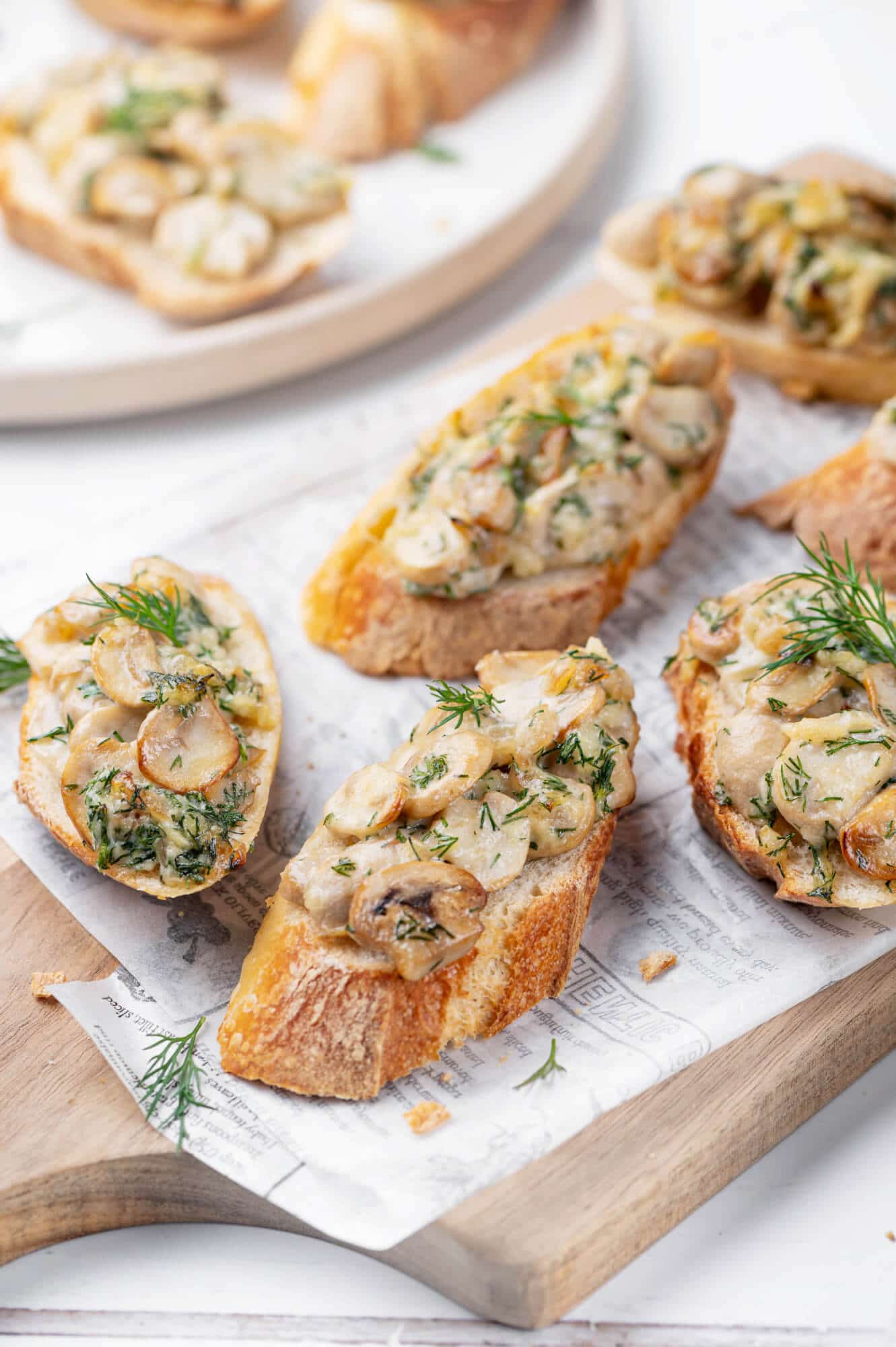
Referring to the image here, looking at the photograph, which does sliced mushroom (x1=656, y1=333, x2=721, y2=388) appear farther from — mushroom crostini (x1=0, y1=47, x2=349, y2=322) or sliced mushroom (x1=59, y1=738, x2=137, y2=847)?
sliced mushroom (x1=59, y1=738, x2=137, y2=847)

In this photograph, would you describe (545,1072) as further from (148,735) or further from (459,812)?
(148,735)

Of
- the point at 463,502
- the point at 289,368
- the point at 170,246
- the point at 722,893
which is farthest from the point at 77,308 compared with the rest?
the point at 722,893

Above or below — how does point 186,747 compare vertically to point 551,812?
above

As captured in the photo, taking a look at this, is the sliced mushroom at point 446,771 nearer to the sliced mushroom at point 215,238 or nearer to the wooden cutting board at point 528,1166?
the wooden cutting board at point 528,1166

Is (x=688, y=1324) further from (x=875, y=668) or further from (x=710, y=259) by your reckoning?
(x=710, y=259)

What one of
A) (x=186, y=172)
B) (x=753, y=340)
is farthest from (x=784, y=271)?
(x=186, y=172)

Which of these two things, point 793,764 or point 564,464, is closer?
point 793,764

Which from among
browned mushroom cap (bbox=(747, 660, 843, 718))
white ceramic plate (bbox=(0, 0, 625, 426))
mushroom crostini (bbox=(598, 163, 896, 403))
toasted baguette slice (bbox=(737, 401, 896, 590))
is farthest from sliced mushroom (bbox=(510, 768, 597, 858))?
white ceramic plate (bbox=(0, 0, 625, 426))
